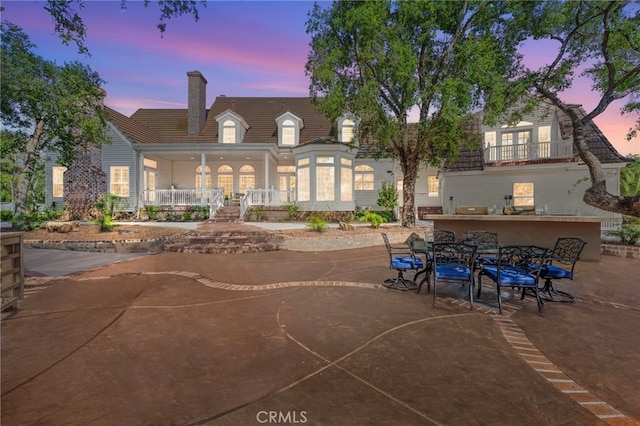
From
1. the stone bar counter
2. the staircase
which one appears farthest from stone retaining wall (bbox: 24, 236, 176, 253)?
the stone bar counter

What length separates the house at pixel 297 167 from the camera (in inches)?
661

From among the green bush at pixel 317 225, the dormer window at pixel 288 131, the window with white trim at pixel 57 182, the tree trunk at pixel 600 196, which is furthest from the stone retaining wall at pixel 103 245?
the tree trunk at pixel 600 196

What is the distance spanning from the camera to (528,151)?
17.1 meters

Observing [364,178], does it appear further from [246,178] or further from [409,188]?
[246,178]

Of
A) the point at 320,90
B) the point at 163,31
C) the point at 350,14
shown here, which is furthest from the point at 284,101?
the point at 163,31

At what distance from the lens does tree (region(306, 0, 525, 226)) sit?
1118 centimetres

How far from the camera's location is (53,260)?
8.39 metres

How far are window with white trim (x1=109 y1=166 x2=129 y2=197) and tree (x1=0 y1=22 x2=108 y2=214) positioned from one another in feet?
14.1

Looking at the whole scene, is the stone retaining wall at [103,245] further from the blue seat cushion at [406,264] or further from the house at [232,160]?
the blue seat cushion at [406,264]

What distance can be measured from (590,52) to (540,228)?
6928mm

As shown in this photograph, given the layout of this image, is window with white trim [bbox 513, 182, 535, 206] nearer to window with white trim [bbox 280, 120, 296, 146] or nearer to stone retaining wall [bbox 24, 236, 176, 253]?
window with white trim [bbox 280, 120, 296, 146]

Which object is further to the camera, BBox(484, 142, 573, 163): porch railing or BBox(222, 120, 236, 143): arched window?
BBox(222, 120, 236, 143): arched window

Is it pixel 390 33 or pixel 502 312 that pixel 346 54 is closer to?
pixel 390 33

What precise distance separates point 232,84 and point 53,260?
69.2 ft
